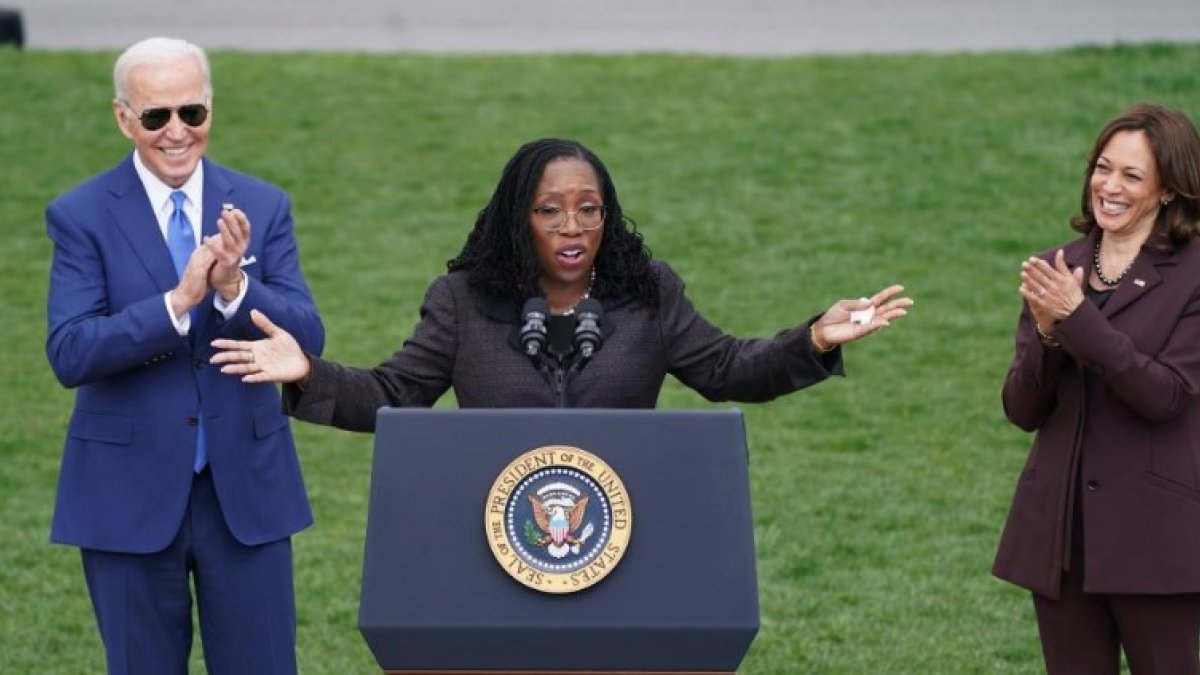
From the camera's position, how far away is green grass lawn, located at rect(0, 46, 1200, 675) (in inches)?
345

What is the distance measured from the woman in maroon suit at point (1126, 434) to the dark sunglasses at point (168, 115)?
198 centimetres

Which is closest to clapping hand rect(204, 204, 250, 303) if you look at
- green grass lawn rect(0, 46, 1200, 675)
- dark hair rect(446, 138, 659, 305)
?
dark hair rect(446, 138, 659, 305)

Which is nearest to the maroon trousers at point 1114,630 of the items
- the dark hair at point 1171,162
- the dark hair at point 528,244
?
the dark hair at point 1171,162

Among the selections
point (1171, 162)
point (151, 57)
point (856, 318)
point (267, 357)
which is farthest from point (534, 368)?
point (1171, 162)

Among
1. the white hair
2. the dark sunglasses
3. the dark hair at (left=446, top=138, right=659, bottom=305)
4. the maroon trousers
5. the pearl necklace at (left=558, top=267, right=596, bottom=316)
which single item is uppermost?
the white hair

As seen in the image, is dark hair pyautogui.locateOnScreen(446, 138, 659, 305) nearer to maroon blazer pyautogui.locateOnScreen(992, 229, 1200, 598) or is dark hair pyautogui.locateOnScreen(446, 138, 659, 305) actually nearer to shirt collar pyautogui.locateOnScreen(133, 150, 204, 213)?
shirt collar pyautogui.locateOnScreen(133, 150, 204, 213)

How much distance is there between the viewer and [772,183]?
44.4 ft

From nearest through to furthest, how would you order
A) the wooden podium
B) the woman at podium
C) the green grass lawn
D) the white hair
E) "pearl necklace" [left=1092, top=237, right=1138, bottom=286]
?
the wooden podium < the woman at podium < the white hair < "pearl necklace" [left=1092, top=237, right=1138, bottom=286] < the green grass lawn

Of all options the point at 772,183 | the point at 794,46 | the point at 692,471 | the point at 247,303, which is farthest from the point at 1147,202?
the point at 794,46

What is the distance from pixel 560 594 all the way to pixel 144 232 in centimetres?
156

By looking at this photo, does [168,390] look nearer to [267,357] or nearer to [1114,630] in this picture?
Answer: [267,357]

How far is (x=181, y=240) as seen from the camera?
5691 millimetres

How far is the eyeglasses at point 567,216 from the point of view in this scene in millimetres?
5344

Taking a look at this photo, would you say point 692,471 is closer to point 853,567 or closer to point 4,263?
point 853,567
